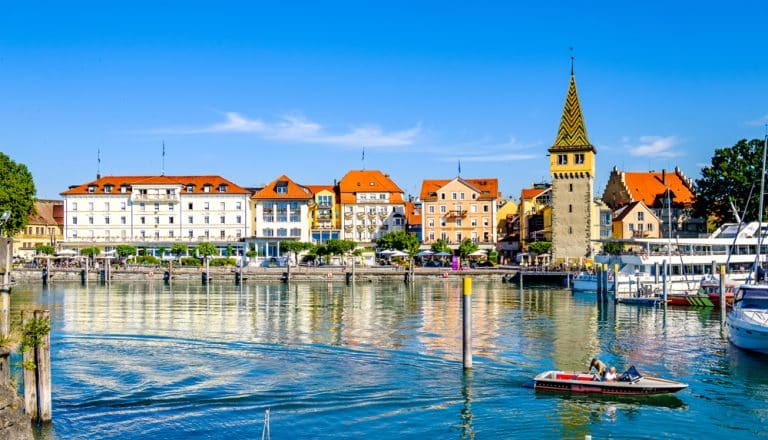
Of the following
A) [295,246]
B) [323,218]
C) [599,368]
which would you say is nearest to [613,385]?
[599,368]

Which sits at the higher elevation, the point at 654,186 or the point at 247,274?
the point at 654,186

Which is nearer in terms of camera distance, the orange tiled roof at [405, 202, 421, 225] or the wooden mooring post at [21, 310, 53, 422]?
the wooden mooring post at [21, 310, 53, 422]

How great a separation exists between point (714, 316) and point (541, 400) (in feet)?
101

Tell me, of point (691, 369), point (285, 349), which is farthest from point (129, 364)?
point (691, 369)

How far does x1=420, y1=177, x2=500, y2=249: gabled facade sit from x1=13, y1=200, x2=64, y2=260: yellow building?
54.1m

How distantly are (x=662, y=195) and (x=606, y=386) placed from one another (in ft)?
319

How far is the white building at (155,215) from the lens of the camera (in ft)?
388

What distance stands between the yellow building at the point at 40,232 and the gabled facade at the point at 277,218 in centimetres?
3054

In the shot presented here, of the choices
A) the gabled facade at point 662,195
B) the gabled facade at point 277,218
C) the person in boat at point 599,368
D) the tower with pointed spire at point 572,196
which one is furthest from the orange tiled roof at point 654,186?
the person in boat at point 599,368

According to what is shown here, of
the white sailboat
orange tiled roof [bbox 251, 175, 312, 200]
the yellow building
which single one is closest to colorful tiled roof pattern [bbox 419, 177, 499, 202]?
orange tiled roof [bbox 251, 175, 312, 200]

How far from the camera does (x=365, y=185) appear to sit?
124375 millimetres

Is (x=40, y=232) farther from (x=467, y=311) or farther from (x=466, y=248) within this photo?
(x=467, y=311)

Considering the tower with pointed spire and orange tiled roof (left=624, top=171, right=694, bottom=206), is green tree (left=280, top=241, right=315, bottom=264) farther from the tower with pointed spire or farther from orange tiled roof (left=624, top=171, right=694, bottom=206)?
orange tiled roof (left=624, top=171, right=694, bottom=206)

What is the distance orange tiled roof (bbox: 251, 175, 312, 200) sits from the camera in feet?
387
